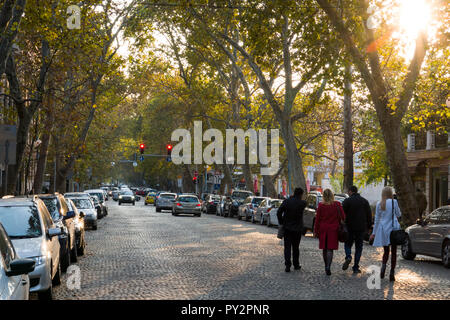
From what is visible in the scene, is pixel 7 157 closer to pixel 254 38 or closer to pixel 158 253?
pixel 158 253

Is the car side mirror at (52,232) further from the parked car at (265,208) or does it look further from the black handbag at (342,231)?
the parked car at (265,208)

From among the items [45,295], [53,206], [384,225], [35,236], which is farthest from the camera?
[53,206]

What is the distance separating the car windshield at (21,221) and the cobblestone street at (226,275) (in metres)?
1.05

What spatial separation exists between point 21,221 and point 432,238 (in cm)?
1058

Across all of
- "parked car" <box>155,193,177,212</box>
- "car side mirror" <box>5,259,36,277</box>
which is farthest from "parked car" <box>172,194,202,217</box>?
"car side mirror" <box>5,259,36,277</box>

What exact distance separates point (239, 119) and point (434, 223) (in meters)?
34.0

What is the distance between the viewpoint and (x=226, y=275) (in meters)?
14.2

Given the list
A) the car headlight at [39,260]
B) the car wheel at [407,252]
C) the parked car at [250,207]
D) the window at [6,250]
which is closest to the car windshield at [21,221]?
the car headlight at [39,260]

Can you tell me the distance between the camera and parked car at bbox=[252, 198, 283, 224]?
36222mm

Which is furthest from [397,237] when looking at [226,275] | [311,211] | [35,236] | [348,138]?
[348,138]

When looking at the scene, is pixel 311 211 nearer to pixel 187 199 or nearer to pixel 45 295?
pixel 187 199

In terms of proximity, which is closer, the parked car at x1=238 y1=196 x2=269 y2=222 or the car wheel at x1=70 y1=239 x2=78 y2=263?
the car wheel at x1=70 y1=239 x2=78 y2=263

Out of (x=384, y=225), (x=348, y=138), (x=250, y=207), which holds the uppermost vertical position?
(x=348, y=138)

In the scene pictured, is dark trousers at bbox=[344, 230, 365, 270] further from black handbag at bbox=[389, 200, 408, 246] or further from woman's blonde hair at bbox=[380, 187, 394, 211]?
black handbag at bbox=[389, 200, 408, 246]
